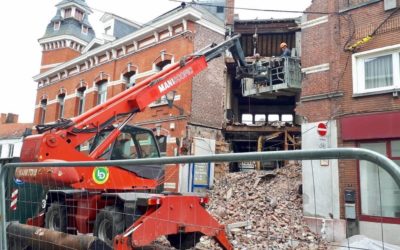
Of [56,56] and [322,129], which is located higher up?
[56,56]

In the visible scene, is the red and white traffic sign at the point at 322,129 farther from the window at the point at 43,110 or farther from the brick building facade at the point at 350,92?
the window at the point at 43,110

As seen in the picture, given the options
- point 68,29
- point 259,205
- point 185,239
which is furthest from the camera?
point 68,29

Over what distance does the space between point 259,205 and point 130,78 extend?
1105 cm

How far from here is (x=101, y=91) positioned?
21219 millimetres

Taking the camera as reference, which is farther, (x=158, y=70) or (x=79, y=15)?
(x=79, y=15)

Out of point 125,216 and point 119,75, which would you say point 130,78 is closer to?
point 119,75

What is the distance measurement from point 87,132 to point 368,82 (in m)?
8.84

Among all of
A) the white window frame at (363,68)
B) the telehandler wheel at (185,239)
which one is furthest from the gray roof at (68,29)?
the telehandler wheel at (185,239)

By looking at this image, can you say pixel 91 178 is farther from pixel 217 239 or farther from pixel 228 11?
pixel 228 11

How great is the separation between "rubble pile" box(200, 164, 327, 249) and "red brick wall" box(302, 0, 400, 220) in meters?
1.86

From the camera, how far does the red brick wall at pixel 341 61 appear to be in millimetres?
11016

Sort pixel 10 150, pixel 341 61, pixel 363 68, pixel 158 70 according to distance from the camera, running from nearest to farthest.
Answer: pixel 363 68 < pixel 341 61 < pixel 158 70 < pixel 10 150

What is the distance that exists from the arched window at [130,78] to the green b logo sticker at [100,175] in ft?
39.8

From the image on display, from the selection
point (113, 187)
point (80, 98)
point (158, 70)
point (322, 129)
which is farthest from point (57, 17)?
point (113, 187)
